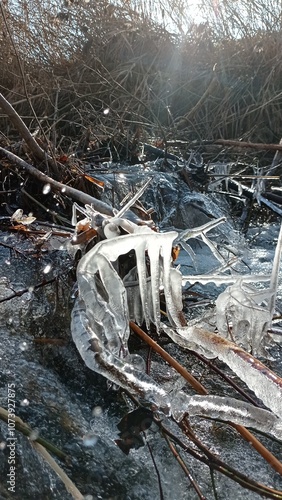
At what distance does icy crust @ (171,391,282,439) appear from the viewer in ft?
2.39

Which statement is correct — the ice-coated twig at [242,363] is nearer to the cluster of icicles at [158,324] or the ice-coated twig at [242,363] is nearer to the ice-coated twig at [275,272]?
the cluster of icicles at [158,324]

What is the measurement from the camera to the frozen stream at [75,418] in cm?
78

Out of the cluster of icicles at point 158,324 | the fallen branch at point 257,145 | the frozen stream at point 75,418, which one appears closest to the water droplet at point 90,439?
the frozen stream at point 75,418

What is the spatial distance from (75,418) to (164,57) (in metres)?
4.23

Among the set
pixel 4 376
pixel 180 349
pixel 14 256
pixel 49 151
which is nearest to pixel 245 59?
pixel 49 151

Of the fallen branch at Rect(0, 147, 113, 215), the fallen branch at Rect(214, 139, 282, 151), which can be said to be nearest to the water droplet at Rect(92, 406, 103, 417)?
the fallen branch at Rect(0, 147, 113, 215)

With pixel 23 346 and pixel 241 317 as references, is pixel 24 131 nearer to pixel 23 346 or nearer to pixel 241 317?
pixel 23 346

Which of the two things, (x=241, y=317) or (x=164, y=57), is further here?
(x=164, y=57)

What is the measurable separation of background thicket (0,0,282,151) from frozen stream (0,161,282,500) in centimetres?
295

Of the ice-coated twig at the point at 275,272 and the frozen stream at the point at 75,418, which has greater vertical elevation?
the ice-coated twig at the point at 275,272

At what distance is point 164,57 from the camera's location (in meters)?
4.61

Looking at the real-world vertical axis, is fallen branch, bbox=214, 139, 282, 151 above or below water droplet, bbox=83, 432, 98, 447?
above

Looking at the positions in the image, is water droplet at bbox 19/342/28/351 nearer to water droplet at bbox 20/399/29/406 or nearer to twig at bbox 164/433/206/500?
water droplet at bbox 20/399/29/406

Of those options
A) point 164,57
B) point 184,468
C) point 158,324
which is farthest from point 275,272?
point 164,57
